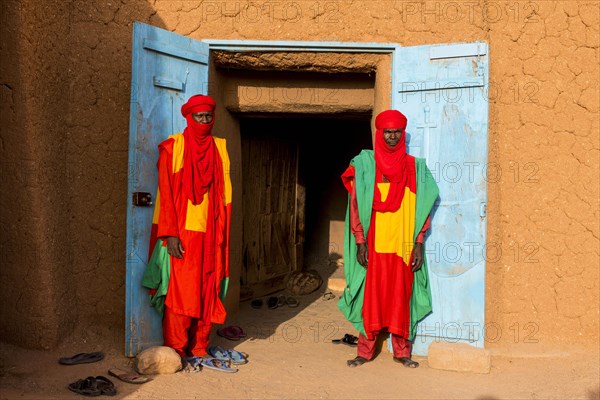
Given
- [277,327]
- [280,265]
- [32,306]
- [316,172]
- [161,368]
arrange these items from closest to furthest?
[161,368], [32,306], [277,327], [280,265], [316,172]

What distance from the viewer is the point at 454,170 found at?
17.9ft

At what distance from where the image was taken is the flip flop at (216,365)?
5.11 m

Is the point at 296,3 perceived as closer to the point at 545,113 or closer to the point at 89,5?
the point at 89,5

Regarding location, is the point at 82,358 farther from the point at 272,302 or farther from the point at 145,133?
the point at 272,302

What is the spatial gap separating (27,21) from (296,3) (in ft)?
6.49

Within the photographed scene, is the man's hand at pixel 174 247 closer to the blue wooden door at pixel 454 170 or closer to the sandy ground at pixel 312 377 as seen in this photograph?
the sandy ground at pixel 312 377

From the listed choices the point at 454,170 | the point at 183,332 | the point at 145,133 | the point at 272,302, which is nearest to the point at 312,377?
the point at 183,332

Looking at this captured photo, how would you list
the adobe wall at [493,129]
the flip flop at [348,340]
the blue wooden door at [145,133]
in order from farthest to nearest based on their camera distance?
1. the flip flop at [348,340]
2. the adobe wall at [493,129]
3. the blue wooden door at [145,133]

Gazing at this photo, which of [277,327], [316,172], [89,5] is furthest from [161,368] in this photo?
[316,172]

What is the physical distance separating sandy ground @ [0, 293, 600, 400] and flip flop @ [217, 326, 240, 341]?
2.3 inches

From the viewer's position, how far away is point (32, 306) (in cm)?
523

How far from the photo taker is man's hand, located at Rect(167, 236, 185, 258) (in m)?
5.04

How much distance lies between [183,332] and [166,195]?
960mm

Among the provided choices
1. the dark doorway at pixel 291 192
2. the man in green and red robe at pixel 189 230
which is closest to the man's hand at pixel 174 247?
the man in green and red robe at pixel 189 230
